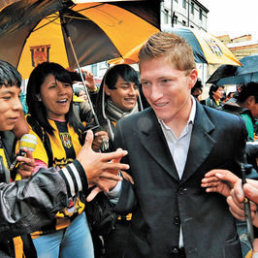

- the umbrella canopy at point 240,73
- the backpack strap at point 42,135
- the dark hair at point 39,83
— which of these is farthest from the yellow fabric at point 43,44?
the umbrella canopy at point 240,73

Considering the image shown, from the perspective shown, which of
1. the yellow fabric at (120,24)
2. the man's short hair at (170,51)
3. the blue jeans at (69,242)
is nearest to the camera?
the man's short hair at (170,51)

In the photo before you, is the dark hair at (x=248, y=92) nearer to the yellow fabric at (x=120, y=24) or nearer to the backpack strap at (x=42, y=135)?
the yellow fabric at (x=120, y=24)

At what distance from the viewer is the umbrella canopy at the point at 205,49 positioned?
388 centimetres

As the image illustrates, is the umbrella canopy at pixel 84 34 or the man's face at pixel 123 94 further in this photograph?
the man's face at pixel 123 94

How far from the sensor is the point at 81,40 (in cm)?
306

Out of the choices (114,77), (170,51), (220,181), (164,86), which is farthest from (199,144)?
(114,77)

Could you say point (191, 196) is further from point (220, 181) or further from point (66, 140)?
point (66, 140)

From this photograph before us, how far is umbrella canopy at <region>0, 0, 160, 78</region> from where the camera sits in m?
2.61

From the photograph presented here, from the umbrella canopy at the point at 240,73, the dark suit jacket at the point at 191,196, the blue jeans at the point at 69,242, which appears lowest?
the blue jeans at the point at 69,242

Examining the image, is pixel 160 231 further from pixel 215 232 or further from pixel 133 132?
pixel 133 132

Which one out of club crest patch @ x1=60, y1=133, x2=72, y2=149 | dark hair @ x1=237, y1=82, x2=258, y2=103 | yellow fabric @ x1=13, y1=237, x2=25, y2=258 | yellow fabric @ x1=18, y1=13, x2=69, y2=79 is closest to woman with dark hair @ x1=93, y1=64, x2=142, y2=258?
club crest patch @ x1=60, y1=133, x2=72, y2=149

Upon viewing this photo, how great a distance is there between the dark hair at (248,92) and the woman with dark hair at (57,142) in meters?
2.40

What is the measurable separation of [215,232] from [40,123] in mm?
1588

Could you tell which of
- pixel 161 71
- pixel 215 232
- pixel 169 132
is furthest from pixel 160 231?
pixel 161 71
